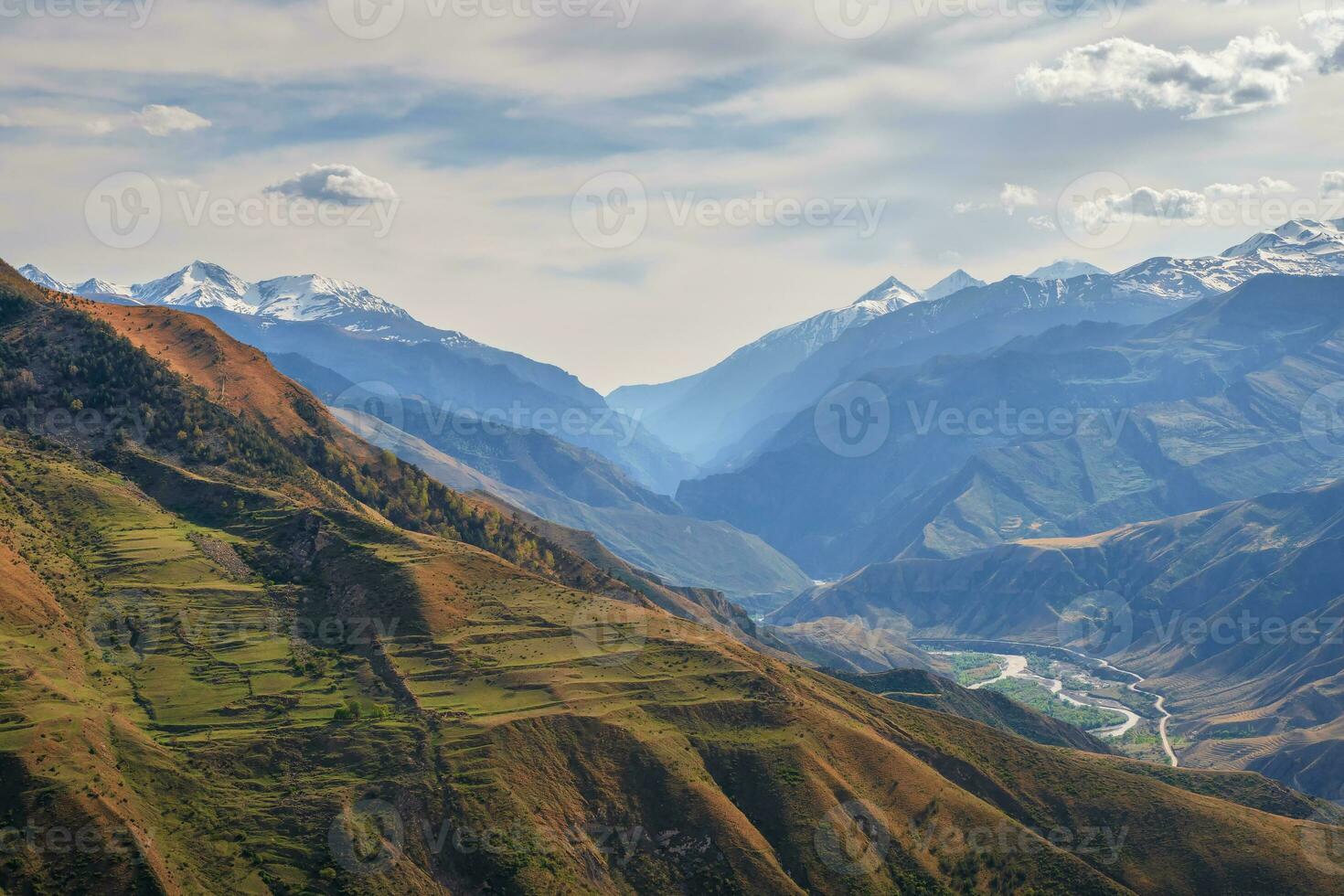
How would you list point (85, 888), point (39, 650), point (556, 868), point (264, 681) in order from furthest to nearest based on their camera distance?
point (264, 681) → point (39, 650) → point (556, 868) → point (85, 888)

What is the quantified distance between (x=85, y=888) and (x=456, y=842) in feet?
162

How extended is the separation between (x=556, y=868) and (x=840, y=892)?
45.5 meters

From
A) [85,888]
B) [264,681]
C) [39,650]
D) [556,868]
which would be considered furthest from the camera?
[264,681]

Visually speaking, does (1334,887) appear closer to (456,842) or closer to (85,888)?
(456,842)

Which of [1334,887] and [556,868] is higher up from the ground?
[556,868]

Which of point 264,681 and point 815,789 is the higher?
point 264,681

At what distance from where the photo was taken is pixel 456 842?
170 m

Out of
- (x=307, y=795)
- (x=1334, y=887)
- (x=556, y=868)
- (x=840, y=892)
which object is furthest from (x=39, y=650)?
(x=1334, y=887)

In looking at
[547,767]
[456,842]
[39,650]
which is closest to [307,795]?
[456,842]

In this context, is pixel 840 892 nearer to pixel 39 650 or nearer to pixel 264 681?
pixel 264 681

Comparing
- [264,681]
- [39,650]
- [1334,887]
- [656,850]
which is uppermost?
[39,650]

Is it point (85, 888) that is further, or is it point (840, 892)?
point (840, 892)

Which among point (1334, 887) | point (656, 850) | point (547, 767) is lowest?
point (1334, 887)

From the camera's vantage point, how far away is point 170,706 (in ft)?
601
